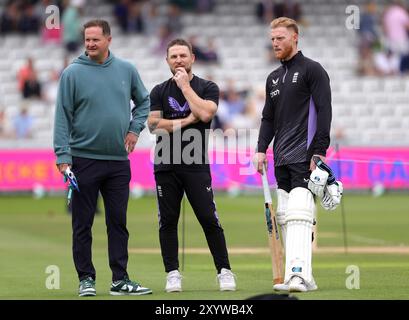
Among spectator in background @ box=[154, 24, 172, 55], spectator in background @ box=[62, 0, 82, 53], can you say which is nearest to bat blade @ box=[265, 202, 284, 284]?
spectator in background @ box=[62, 0, 82, 53]

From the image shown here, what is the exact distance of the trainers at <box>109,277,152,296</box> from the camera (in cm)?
1120

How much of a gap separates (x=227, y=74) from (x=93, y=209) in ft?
79.1

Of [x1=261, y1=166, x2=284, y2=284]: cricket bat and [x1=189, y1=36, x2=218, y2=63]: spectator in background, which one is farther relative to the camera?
[x1=189, y1=36, x2=218, y2=63]: spectator in background

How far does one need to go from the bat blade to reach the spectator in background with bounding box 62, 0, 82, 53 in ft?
74.1

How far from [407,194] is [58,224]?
11.5m

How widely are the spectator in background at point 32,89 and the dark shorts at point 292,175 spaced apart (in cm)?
2233

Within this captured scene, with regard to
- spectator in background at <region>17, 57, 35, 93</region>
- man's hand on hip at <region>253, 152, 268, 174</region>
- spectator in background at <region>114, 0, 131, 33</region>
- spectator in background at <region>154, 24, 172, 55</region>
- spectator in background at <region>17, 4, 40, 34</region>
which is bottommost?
man's hand on hip at <region>253, 152, 268, 174</region>

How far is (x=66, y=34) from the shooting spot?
112ft

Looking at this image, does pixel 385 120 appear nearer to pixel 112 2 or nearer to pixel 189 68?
pixel 112 2

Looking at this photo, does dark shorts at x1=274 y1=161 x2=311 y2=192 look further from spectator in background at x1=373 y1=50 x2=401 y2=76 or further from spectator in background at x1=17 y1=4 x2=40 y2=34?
spectator in background at x1=373 y1=50 x2=401 y2=76

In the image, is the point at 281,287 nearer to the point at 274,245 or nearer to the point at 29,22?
the point at 274,245

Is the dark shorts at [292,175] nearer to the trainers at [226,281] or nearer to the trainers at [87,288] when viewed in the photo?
the trainers at [226,281]

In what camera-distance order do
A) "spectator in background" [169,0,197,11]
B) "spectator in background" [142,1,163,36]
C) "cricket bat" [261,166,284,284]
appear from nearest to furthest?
"cricket bat" [261,166,284,284] < "spectator in background" [142,1,163,36] < "spectator in background" [169,0,197,11]

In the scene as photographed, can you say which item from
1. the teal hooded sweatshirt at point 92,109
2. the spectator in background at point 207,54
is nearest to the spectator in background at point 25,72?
the spectator in background at point 207,54
